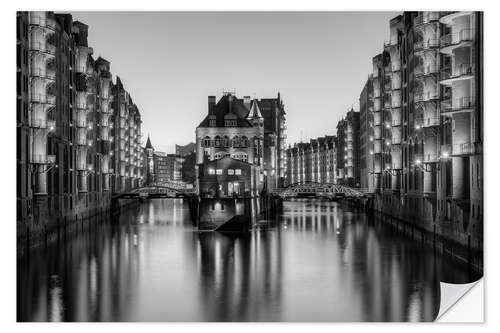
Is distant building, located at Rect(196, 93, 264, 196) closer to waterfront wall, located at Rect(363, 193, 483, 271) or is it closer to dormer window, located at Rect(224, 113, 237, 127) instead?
dormer window, located at Rect(224, 113, 237, 127)

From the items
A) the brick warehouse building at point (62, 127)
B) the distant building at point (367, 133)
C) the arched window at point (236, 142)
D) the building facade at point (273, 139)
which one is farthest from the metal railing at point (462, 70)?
the building facade at point (273, 139)

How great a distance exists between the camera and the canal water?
93.5 feet

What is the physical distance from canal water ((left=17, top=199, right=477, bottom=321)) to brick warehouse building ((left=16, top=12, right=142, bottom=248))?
3.64 m

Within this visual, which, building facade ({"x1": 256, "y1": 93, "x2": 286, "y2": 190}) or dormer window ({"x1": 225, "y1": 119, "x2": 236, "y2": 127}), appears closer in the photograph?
dormer window ({"x1": 225, "y1": 119, "x2": 236, "y2": 127})

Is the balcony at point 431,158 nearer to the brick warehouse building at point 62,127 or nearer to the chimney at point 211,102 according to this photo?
the brick warehouse building at point 62,127

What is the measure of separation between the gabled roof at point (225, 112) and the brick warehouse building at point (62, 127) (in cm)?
1339

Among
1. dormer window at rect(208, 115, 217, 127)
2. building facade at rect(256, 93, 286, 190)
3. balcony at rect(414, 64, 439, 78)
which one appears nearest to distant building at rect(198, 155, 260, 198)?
dormer window at rect(208, 115, 217, 127)

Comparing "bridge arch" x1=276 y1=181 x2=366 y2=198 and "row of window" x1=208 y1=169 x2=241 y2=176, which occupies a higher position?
"row of window" x1=208 y1=169 x2=241 y2=176

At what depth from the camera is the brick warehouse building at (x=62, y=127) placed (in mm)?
40500

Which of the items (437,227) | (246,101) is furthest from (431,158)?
(246,101)

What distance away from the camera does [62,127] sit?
6062cm
